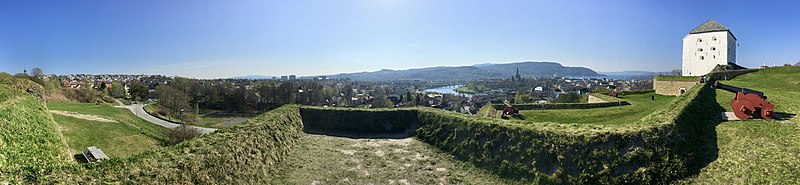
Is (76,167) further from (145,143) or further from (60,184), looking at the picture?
(145,143)

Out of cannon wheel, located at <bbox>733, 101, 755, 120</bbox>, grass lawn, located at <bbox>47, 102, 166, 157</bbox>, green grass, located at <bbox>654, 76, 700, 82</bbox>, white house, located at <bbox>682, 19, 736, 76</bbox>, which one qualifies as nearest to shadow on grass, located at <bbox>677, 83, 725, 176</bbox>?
cannon wheel, located at <bbox>733, 101, 755, 120</bbox>

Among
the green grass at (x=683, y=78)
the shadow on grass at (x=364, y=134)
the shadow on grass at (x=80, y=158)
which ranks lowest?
the shadow on grass at (x=80, y=158)

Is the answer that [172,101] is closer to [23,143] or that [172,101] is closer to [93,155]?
[93,155]

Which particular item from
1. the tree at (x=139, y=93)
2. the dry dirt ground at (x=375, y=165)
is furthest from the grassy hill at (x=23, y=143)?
the tree at (x=139, y=93)

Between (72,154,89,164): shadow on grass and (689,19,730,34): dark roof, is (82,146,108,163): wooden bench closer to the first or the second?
(72,154,89,164): shadow on grass

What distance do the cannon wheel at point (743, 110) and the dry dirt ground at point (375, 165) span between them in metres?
8.11

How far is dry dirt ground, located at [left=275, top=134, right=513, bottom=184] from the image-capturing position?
37.4 feet

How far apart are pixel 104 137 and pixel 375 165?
19549 mm

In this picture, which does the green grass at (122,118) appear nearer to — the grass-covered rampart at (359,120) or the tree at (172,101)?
the grass-covered rampart at (359,120)

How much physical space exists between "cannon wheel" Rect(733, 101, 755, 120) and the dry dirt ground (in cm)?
811

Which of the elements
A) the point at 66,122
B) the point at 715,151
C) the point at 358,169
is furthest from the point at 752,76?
the point at 66,122

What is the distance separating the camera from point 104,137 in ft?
71.3

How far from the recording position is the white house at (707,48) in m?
33.6

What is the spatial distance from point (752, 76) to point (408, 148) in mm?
29658
